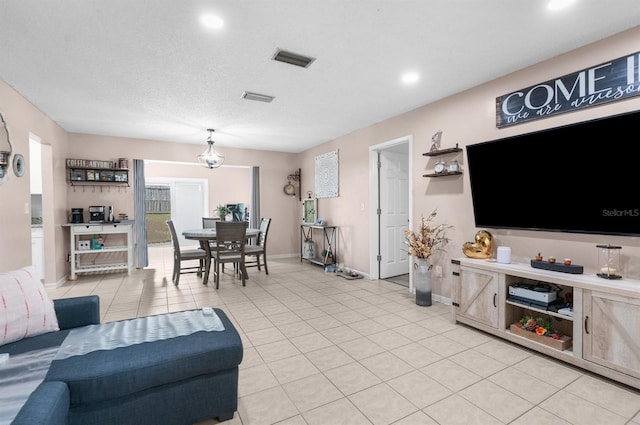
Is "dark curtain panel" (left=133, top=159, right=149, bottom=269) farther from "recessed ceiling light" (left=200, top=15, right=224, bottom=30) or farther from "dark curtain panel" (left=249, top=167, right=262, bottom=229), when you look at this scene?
"recessed ceiling light" (left=200, top=15, right=224, bottom=30)

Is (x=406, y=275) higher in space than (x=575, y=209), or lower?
lower

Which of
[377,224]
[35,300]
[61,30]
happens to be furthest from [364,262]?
[61,30]

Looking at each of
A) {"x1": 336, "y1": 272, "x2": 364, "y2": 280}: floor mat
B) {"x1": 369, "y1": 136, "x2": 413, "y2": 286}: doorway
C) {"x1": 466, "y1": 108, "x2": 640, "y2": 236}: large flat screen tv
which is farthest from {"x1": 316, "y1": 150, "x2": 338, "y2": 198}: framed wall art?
{"x1": 466, "y1": 108, "x2": 640, "y2": 236}: large flat screen tv

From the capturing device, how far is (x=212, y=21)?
2.19 metres

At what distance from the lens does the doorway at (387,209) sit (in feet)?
16.3

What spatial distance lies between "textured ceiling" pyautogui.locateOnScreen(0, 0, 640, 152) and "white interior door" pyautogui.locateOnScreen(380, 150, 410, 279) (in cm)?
113

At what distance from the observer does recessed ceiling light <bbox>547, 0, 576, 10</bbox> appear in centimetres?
199

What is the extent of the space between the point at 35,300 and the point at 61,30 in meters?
1.97

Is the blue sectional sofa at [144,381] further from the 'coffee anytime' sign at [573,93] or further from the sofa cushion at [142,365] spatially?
the 'coffee anytime' sign at [573,93]

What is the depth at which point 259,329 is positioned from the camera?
3004mm

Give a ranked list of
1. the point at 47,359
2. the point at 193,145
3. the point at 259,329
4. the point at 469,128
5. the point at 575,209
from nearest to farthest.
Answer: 1. the point at 47,359
2. the point at 575,209
3. the point at 259,329
4. the point at 469,128
5. the point at 193,145

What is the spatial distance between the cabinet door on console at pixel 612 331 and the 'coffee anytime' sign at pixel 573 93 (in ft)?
5.05

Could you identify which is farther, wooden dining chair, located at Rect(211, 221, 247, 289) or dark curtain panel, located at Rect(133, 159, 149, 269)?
dark curtain panel, located at Rect(133, 159, 149, 269)

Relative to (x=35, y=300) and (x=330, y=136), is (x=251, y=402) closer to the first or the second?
(x=35, y=300)
